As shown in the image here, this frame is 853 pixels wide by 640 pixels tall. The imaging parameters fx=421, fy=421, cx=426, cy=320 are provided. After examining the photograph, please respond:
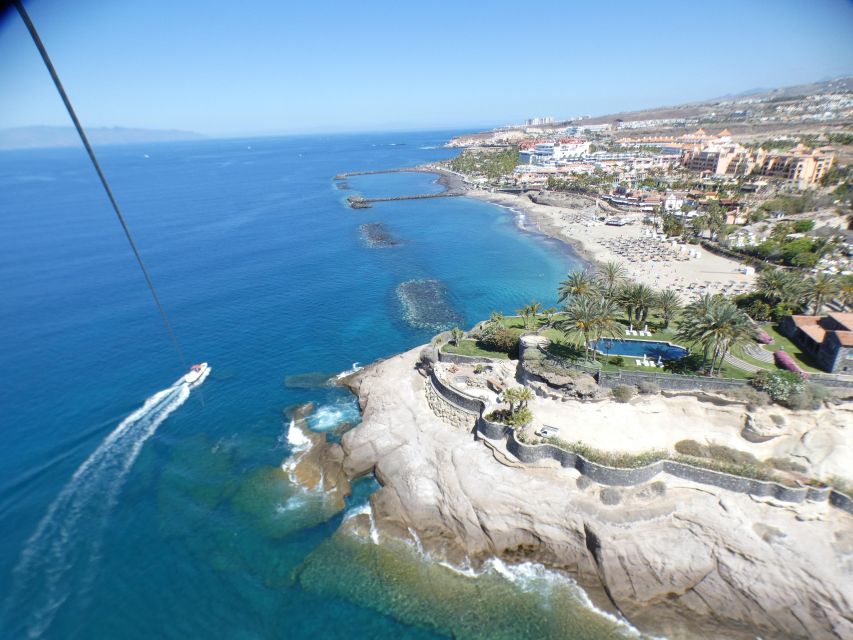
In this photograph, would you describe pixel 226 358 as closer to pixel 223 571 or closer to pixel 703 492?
pixel 223 571

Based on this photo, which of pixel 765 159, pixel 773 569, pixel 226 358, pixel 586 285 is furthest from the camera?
pixel 765 159

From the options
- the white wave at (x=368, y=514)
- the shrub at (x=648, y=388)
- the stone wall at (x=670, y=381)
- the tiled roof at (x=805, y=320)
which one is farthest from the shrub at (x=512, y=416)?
the tiled roof at (x=805, y=320)

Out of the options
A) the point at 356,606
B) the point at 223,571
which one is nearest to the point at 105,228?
the point at 223,571

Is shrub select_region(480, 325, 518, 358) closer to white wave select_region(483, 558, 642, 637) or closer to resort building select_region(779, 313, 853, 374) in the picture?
white wave select_region(483, 558, 642, 637)

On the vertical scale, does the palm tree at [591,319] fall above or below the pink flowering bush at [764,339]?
above

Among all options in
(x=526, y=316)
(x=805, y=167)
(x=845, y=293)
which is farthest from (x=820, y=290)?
(x=805, y=167)

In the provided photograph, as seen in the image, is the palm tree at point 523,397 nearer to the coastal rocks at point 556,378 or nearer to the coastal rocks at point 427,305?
the coastal rocks at point 556,378

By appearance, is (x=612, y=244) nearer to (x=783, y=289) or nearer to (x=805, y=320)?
(x=783, y=289)

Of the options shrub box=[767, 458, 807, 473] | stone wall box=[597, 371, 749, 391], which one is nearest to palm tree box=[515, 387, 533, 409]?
stone wall box=[597, 371, 749, 391]
